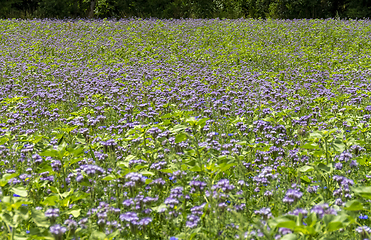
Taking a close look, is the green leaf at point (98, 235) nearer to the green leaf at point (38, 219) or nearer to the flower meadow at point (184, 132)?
the flower meadow at point (184, 132)

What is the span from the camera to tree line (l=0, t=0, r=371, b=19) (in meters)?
25.8

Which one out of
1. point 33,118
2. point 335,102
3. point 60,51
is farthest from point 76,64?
point 335,102

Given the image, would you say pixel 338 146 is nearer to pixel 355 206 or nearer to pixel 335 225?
pixel 355 206

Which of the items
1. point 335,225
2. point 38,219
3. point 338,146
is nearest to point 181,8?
point 338,146

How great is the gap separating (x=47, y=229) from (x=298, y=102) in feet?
18.2

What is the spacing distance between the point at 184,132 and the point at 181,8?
27668 mm

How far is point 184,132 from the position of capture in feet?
8.55

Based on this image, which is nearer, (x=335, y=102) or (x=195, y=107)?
(x=195, y=107)

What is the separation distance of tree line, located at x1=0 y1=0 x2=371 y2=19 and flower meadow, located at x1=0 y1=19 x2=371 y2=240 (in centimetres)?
700

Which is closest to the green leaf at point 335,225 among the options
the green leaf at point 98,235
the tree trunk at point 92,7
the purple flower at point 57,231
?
the green leaf at point 98,235

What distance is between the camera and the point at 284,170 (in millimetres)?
3436

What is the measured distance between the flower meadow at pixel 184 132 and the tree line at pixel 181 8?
276 inches

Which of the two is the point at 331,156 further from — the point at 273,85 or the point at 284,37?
the point at 284,37

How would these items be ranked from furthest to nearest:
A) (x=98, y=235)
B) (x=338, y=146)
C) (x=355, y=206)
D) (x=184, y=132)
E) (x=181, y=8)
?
(x=181, y=8) → (x=338, y=146) → (x=184, y=132) → (x=98, y=235) → (x=355, y=206)
